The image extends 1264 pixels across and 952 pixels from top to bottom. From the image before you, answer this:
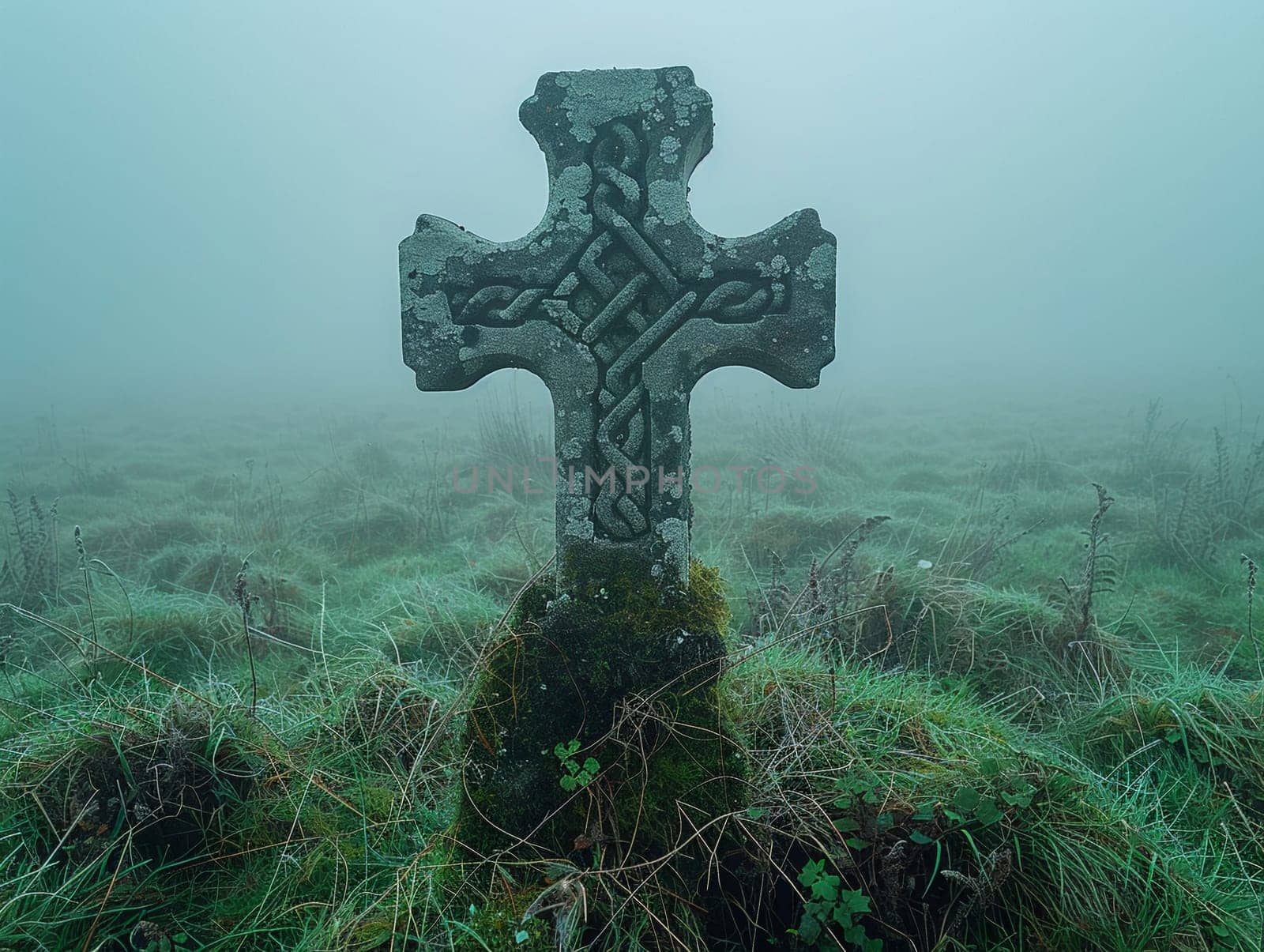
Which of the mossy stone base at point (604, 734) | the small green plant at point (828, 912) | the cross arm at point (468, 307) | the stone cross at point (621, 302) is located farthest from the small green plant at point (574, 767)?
the cross arm at point (468, 307)

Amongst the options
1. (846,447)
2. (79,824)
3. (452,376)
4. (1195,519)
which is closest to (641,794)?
(452,376)

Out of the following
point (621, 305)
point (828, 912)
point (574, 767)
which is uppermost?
point (621, 305)

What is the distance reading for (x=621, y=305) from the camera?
2.32 meters

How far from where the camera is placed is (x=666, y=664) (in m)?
2.29

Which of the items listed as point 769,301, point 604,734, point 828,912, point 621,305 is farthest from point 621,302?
point 828,912

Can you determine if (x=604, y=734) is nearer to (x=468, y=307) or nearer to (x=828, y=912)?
(x=828, y=912)

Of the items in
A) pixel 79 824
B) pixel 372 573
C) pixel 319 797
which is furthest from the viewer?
pixel 372 573

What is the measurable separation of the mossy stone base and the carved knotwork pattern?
31cm

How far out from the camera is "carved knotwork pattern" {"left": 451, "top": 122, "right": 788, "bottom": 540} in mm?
2336

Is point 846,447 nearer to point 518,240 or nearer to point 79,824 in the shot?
point 518,240

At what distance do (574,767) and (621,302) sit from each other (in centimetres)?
142

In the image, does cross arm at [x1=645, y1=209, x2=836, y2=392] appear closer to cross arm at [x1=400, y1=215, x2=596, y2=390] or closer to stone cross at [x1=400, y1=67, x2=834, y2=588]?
stone cross at [x1=400, y1=67, x2=834, y2=588]

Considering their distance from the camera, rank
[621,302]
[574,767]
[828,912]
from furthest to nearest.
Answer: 1. [621,302]
2. [574,767]
3. [828,912]

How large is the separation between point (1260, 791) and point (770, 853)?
82.7 inches
